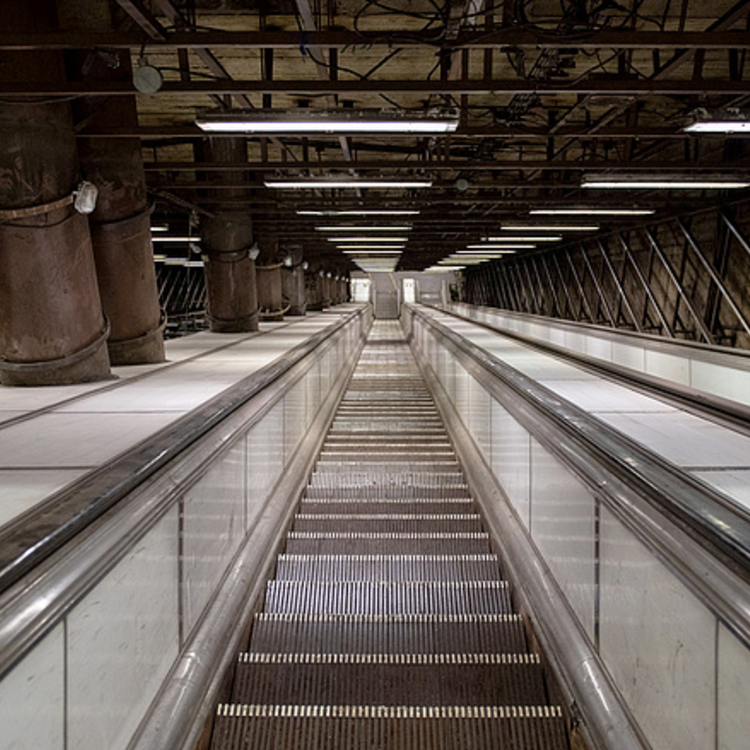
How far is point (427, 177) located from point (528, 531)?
5016mm

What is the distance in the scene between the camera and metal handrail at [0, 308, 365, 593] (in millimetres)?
1446

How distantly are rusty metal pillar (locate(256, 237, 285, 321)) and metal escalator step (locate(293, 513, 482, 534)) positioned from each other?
36.5 feet

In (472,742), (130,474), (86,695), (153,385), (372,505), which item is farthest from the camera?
(153,385)

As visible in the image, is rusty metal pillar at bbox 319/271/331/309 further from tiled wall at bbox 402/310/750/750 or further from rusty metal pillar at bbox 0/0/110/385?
tiled wall at bbox 402/310/750/750

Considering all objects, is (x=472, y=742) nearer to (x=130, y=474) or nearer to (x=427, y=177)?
(x=130, y=474)

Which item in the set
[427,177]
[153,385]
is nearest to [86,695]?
[153,385]

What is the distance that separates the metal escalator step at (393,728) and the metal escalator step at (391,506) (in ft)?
7.32

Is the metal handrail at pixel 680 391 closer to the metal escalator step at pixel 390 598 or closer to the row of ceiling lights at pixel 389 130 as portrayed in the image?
the metal escalator step at pixel 390 598

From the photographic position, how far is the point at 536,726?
2324 mm

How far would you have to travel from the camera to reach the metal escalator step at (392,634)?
2.91 metres

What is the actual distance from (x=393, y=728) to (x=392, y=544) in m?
1.65

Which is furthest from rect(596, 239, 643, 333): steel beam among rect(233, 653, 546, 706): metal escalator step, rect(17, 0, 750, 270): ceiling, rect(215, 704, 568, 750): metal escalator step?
rect(215, 704, 568, 750): metal escalator step

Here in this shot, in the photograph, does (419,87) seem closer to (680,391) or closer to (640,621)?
(680,391)

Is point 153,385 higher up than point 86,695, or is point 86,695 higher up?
point 153,385
